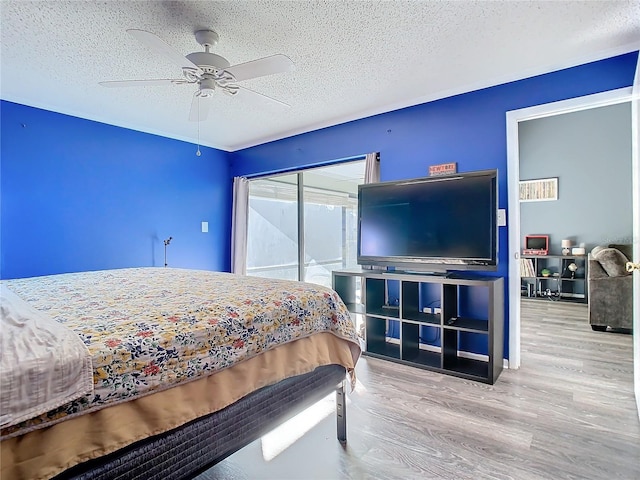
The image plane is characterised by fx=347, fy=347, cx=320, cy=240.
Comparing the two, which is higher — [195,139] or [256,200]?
[195,139]

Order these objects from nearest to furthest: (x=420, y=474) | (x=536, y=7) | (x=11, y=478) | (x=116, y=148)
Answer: (x=11, y=478), (x=420, y=474), (x=536, y=7), (x=116, y=148)

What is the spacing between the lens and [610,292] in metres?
3.92

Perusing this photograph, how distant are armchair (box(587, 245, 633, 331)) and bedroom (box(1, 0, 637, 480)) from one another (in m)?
1.98

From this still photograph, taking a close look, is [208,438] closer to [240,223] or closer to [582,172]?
[240,223]

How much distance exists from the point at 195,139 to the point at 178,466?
426cm

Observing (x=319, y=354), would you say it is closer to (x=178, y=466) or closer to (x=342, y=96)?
(x=178, y=466)

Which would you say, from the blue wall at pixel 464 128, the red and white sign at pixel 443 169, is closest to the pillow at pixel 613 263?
the blue wall at pixel 464 128

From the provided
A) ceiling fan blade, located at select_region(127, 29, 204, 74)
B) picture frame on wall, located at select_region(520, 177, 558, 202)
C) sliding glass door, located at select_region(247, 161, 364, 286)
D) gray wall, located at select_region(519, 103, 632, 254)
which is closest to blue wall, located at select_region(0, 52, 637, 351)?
sliding glass door, located at select_region(247, 161, 364, 286)

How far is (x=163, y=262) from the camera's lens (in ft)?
14.3

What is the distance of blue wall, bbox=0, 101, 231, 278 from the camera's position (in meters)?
3.27

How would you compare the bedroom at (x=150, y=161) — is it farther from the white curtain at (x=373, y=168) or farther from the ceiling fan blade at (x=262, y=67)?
the ceiling fan blade at (x=262, y=67)

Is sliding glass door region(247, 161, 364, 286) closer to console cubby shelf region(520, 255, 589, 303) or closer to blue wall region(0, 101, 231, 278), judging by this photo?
blue wall region(0, 101, 231, 278)

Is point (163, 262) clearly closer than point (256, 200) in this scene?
Yes

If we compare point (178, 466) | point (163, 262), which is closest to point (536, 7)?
point (178, 466)
